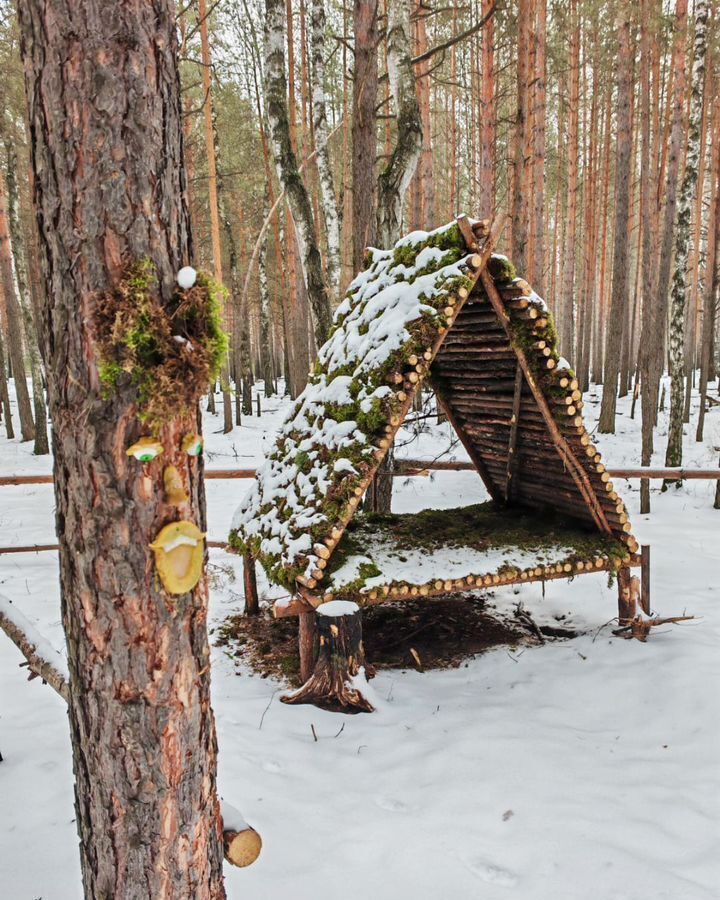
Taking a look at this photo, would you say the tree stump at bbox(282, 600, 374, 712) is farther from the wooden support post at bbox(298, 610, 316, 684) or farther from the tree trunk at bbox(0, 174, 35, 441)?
the tree trunk at bbox(0, 174, 35, 441)

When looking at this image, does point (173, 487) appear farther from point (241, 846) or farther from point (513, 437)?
point (513, 437)

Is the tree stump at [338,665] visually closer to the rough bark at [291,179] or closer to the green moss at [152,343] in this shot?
the green moss at [152,343]

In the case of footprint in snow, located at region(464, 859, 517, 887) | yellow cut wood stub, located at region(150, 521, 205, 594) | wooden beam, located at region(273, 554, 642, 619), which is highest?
yellow cut wood stub, located at region(150, 521, 205, 594)

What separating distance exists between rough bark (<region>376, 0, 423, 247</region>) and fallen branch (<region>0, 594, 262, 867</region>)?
215 inches

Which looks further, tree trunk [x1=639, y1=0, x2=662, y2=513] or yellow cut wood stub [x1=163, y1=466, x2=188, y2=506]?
tree trunk [x1=639, y1=0, x2=662, y2=513]

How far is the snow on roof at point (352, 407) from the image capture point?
12.5 ft

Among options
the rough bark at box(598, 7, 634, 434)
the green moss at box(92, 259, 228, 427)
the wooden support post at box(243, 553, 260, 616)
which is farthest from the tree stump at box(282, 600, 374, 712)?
the rough bark at box(598, 7, 634, 434)

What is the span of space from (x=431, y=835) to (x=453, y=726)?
972mm

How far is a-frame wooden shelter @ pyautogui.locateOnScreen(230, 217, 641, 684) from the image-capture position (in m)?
3.86

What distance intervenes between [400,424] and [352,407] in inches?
15.7

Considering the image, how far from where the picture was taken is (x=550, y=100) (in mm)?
21062

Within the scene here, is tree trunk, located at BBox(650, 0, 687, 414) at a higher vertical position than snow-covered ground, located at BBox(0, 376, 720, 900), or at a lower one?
higher

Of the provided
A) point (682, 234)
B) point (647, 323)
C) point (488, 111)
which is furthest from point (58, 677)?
point (488, 111)

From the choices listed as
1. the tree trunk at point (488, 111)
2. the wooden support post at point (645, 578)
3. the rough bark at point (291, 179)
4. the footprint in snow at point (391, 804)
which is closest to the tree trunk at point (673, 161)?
the tree trunk at point (488, 111)
